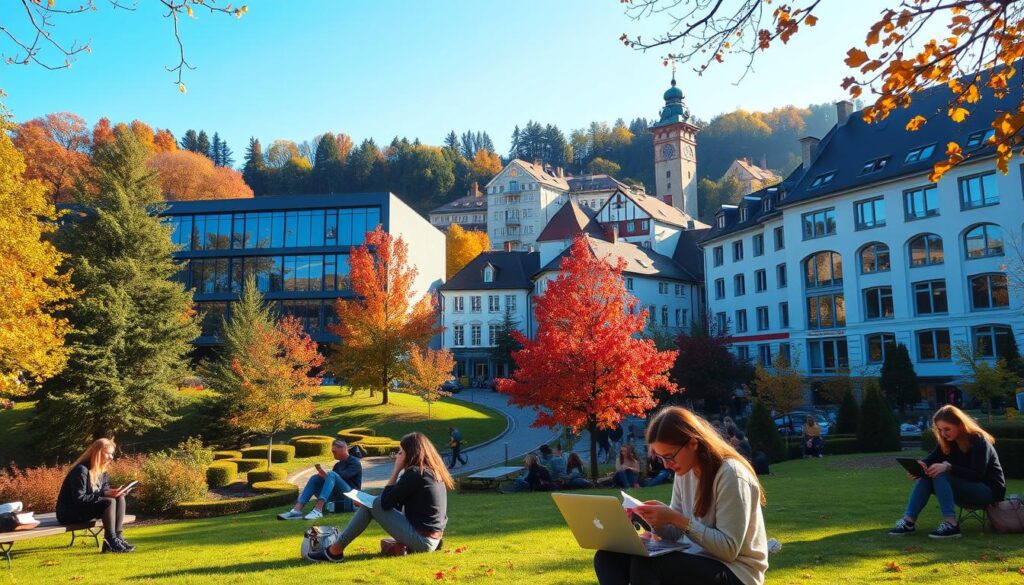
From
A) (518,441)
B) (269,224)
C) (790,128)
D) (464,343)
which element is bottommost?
(518,441)

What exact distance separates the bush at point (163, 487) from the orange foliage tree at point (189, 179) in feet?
227

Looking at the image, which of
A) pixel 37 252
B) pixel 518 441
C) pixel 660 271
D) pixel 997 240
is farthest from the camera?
pixel 660 271

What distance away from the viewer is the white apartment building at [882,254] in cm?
3828

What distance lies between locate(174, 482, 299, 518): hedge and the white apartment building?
101 feet

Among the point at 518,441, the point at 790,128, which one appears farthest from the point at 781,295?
the point at 790,128

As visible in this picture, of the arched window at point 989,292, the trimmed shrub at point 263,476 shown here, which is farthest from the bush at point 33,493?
the arched window at point 989,292

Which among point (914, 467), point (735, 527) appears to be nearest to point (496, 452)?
point (914, 467)

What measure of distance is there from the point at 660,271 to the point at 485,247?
147 ft

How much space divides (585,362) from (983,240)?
3030 cm

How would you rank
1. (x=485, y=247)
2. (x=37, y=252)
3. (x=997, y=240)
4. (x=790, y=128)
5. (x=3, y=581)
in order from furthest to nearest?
(x=790, y=128), (x=485, y=247), (x=997, y=240), (x=37, y=252), (x=3, y=581)

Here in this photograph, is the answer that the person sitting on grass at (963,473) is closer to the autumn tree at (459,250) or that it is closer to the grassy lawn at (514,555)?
the grassy lawn at (514,555)

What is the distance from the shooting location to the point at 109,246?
3519 centimetres

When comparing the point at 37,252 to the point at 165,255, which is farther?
the point at 165,255

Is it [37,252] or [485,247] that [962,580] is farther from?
[485,247]
